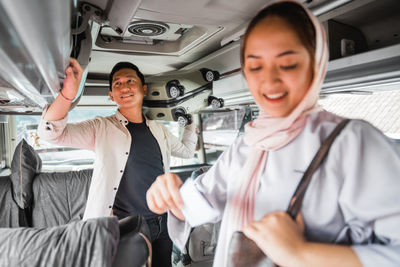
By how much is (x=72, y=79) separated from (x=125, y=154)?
83 cm

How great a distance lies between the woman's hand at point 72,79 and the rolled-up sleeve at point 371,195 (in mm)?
1220

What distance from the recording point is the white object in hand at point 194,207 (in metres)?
0.92

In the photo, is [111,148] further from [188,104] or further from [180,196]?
[180,196]

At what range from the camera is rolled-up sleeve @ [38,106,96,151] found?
5.13ft

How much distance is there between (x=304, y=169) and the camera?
711 millimetres

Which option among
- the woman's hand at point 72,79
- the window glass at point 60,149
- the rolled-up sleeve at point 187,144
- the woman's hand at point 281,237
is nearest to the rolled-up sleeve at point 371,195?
the woman's hand at point 281,237

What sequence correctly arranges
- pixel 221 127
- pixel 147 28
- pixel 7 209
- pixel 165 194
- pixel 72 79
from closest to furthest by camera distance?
pixel 165 194 < pixel 72 79 < pixel 147 28 < pixel 7 209 < pixel 221 127

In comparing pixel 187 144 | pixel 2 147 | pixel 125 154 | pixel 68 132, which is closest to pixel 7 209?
pixel 2 147

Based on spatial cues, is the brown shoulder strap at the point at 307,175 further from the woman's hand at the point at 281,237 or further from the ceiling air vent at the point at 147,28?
the ceiling air vent at the point at 147,28

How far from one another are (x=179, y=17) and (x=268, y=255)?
1.50 metres

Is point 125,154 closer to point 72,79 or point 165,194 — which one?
point 72,79

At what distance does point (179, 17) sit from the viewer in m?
1.65

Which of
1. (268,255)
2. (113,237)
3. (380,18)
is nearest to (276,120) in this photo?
(268,255)

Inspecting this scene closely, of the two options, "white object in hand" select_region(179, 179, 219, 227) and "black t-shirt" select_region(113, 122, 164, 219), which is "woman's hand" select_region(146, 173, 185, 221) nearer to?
"white object in hand" select_region(179, 179, 219, 227)
